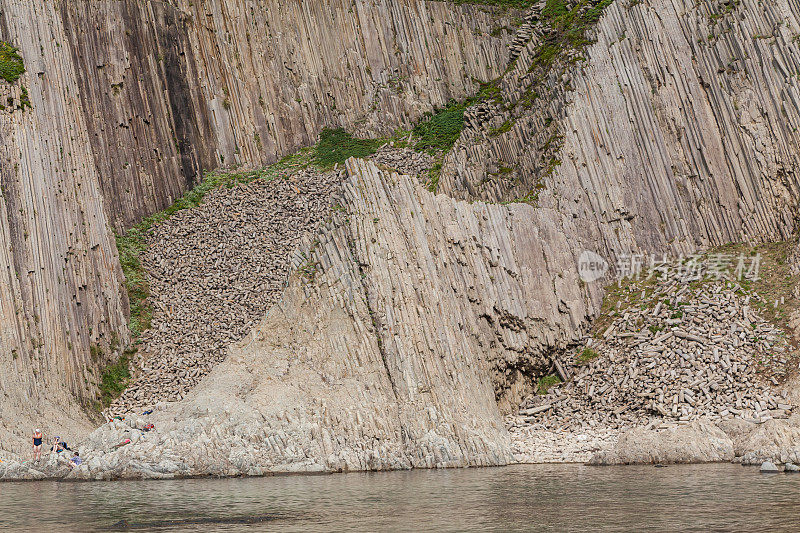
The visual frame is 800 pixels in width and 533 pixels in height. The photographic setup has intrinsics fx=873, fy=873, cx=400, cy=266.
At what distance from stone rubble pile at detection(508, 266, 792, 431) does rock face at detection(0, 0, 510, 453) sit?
1927 centimetres

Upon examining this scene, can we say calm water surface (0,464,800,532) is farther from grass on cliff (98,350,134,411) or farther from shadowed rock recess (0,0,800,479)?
grass on cliff (98,350,134,411)

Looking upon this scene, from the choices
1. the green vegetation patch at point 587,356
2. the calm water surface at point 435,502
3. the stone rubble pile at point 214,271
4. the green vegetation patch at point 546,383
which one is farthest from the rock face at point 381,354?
the stone rubble pile at point 214,271

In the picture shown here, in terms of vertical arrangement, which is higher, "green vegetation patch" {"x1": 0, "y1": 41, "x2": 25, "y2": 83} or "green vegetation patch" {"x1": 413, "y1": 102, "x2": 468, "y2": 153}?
"green vegetation patch" {"x1": 0, "y1": 41, "x2": 25, "y2": 83}

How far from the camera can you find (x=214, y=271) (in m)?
45.0

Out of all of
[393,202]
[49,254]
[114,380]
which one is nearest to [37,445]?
[114,380]

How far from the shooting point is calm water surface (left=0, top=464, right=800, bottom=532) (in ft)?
54.6

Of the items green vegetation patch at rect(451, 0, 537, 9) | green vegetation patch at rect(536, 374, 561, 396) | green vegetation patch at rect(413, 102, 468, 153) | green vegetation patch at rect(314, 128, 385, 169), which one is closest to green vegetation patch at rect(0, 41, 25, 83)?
green vegetation patch at rect(314, 128, 385, 169)

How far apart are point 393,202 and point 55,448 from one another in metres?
15.1

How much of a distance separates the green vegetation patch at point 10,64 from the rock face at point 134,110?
1.30 ft

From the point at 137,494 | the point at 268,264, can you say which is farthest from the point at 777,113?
the point at 137,494

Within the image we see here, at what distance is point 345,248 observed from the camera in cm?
3275

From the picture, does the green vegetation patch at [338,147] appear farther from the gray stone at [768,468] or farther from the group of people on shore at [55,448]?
the gray stone at [768,468]

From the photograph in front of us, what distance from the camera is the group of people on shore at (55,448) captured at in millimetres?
27828

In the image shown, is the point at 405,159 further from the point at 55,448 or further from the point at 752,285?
the point at 55,448
